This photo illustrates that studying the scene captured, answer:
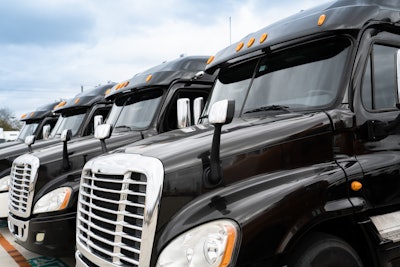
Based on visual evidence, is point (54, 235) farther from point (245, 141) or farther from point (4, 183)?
point (4, 183)

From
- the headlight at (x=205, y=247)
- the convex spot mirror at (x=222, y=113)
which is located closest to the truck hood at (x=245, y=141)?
the convex spot mirror at (x=222, y=113)

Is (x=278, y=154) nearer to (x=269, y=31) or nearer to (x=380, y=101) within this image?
(x=380, y=101)

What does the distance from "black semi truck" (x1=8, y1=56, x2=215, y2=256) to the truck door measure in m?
1.97

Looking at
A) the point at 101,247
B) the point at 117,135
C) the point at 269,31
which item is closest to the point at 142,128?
the point at 117,135

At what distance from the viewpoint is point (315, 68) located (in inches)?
126

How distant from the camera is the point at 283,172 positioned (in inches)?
107

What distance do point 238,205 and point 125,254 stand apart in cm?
78

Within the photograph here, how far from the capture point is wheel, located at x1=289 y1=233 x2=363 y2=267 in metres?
2.45

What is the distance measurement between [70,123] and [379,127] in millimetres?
6678

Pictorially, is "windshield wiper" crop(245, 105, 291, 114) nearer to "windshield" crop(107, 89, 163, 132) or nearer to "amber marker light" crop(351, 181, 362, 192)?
"amber marker light" crop(351, 181, 362, 192)

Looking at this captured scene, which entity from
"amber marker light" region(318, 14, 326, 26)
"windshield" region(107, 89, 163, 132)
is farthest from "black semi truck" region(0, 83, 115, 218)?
"amber marker light" region(318, 14, 326, 26)

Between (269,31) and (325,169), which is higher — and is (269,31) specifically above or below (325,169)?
above

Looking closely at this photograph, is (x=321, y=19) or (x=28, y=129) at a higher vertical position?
(x=321, y=19)

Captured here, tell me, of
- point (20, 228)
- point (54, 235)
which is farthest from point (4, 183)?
point (54, 235)
